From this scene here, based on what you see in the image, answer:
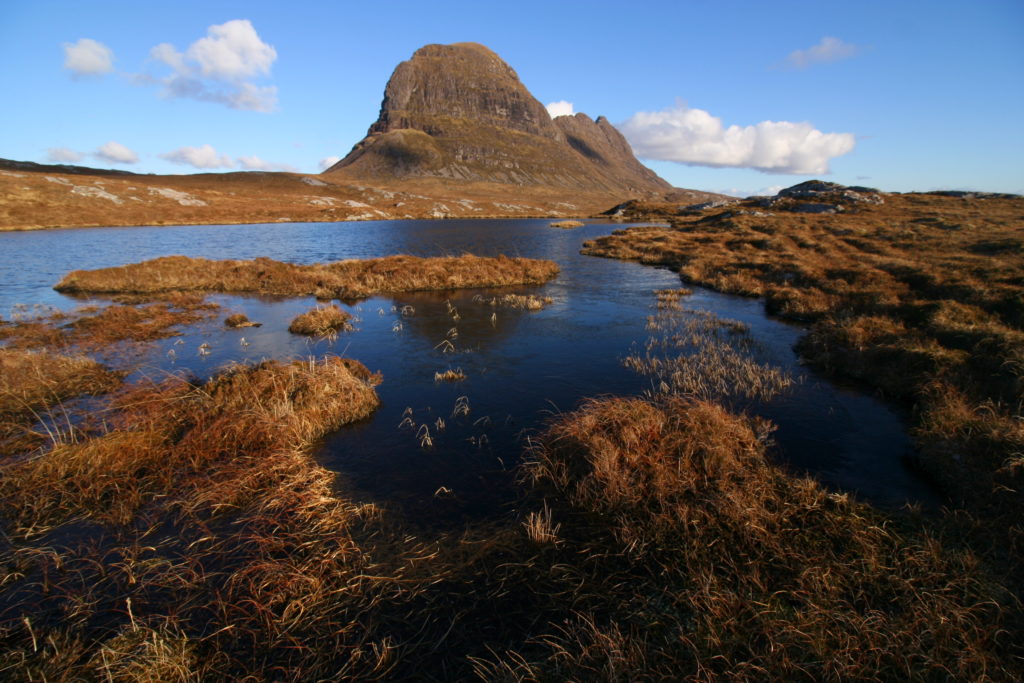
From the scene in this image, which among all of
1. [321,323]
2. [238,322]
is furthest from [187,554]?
[238,322]

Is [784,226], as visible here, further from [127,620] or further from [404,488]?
[127,620]

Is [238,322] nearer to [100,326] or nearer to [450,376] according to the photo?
[100,326]

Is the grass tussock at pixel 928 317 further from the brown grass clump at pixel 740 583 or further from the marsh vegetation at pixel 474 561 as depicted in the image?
the brown grass clump at pixel 740 583

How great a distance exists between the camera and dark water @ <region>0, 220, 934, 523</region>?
1035 cm

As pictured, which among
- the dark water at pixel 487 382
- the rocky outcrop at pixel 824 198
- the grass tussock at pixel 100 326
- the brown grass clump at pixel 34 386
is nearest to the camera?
the dark water at pixel 487 382

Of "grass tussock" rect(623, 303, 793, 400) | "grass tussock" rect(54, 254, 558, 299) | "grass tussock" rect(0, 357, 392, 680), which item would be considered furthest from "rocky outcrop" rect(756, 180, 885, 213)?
"grass tussock" rect(0, 357, 392, 680)

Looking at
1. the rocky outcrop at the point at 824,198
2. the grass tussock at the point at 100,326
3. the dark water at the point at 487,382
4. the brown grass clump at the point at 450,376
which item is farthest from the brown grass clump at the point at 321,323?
the rocky outcrop at the point at 824,198

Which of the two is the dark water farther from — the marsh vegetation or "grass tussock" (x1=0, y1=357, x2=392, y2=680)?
"grass tussock" (x1=0, y1=357, x2=392, y2=680)

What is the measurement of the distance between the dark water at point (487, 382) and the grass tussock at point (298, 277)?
229 centimetres

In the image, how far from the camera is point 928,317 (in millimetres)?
18812

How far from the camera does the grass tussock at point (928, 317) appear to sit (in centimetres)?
936

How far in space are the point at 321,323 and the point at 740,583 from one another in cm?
2232

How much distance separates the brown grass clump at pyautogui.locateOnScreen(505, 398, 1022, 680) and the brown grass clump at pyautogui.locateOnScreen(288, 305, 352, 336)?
56.1 feet

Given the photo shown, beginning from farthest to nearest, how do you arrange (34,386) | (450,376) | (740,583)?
(450,376) → (34,386) → (740,583)
